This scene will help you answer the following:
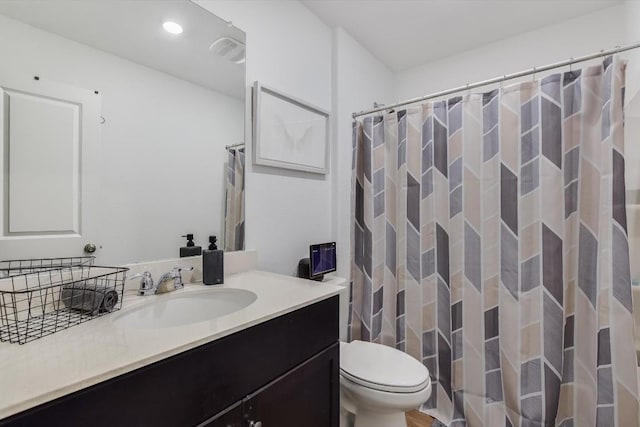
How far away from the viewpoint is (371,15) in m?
1.84

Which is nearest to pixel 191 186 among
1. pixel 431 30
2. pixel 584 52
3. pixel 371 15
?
pixel 371 15

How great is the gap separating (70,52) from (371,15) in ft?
5.25

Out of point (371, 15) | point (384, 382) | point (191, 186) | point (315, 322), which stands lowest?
point (384, 382)

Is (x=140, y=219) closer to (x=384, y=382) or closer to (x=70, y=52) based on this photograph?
(x=70, y=52)

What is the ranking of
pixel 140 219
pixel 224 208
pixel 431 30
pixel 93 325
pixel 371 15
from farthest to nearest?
pixel 431 30, pixel 371 15, pixel 224 208, pixel 140 219, pixel 93 325

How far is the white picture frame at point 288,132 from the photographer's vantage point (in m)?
1.50

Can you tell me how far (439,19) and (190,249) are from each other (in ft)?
6.55

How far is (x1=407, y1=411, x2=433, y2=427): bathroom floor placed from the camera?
1.64 meters

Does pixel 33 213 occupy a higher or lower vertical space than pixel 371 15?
lower

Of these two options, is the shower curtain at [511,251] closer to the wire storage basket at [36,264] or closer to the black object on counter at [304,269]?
the black object on counter at [304,269]

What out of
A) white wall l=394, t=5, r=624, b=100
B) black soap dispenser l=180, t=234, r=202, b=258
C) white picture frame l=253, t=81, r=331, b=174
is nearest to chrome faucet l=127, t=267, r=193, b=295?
black soap dispenser l=180, t=234, r=202, b=258

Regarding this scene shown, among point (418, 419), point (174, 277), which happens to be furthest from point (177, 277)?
point (418, 419)

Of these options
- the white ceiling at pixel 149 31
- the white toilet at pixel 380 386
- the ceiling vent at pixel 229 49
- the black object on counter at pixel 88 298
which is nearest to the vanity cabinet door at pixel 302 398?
the white toilet at pixel 380 386

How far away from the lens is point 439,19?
1.88m
